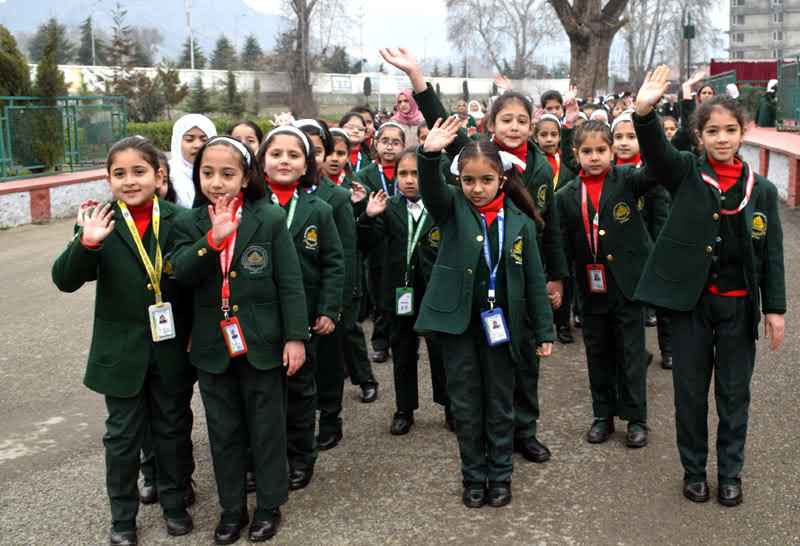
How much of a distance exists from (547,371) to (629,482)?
1968 mm

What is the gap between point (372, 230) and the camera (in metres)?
5.23

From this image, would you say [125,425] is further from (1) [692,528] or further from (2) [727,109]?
(2) [727,109]

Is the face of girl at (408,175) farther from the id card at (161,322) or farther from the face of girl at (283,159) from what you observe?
the id card at (161,322)

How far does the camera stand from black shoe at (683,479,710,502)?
3.91 metres

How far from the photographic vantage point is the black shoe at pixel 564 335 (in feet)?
22.6

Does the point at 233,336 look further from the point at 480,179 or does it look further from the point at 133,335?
the point at 480,179

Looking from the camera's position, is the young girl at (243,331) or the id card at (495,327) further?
the id card at (495,327)

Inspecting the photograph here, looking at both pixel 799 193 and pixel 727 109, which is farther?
pixel 799 193

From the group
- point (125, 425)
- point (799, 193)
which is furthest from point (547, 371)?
point (799, 193)

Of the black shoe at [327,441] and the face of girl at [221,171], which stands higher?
the face of girl at [221,171]

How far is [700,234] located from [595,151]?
1061 mm

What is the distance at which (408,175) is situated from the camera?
5125 mm

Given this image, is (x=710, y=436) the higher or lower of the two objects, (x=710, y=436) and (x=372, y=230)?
the lower

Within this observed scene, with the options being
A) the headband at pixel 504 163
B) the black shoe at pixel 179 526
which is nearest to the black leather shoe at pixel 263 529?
the black shoe at pixel 179 526
